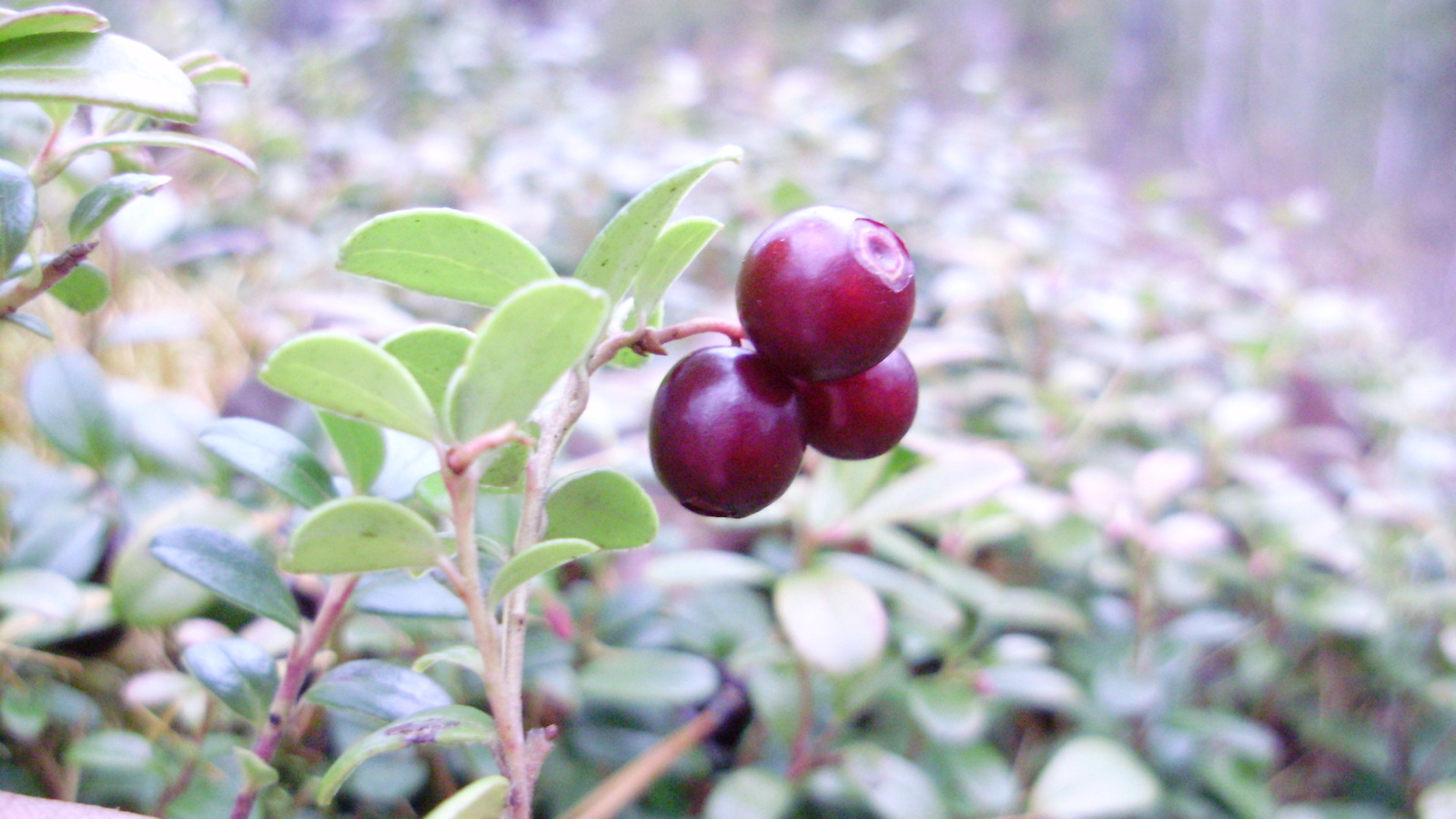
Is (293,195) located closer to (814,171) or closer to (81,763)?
(814,171)

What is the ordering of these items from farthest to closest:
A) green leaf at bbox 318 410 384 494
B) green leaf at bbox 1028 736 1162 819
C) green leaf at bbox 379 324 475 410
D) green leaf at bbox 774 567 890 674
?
green leaf at bbox 1028 736 1162 819
green leaf at bbox 774 567 890 674
green leaf at bbox 318 410 384 494
green leaf at bbox 379 324 475 410

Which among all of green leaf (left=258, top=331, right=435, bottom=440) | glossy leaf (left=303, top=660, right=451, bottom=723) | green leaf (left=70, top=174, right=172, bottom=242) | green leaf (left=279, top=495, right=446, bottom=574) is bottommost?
glossy leaf (left=303, top=660, right=451, bottom=723)

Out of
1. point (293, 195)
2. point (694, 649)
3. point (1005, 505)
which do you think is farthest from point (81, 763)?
point (293, 195)

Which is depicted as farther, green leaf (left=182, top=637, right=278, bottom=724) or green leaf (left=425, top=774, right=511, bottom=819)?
green leaf (left=182, top=637, right=278, bottom=724)

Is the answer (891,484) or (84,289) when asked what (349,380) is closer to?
(84,289)

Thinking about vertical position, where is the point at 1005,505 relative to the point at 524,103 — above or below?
below

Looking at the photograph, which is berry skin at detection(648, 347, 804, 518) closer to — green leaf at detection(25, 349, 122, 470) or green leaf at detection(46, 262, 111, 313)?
green leaf at detection(46, 262, 111, 313)

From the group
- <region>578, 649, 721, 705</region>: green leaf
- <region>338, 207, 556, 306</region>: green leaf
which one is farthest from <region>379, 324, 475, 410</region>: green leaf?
<region>578, 649, 721, 705</region>: green leaf
